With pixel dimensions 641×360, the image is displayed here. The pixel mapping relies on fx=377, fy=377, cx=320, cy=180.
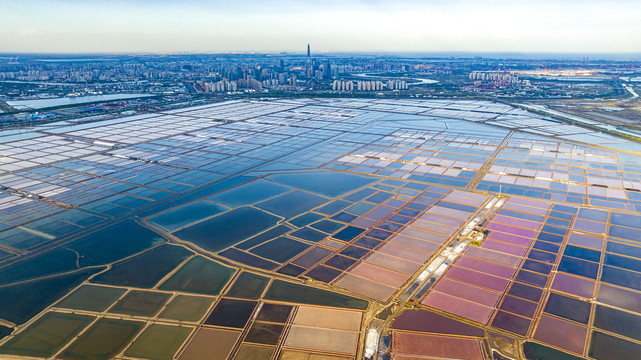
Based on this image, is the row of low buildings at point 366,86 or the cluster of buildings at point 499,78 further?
the cluster of buildings at point 499,78

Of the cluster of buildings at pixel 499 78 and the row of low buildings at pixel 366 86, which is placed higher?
the cluster of buildings at pixel 499 78

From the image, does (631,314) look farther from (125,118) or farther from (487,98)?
(487,98)

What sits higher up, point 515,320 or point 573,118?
point 573,118

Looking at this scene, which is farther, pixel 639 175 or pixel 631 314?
pixel 639 175

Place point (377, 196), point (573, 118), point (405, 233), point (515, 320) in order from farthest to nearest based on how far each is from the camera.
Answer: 1. point (573, 118)
2. point (377, 196)
3. point (405, 233)
4. point (515, 320)

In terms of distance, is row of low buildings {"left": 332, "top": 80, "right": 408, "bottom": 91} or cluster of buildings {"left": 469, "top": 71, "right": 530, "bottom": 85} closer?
row of low buildings {"left": 332, "top": 80, "right": 408, "bottom": 91}

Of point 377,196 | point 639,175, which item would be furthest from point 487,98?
point 377,196

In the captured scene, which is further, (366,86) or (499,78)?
(499,78)

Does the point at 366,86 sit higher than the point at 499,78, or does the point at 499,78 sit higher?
the point at 499,78

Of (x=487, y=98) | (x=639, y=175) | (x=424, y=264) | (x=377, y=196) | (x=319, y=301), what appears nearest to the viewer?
(x=319, y=301)

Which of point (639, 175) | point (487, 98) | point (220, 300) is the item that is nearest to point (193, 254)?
point (220, 300)

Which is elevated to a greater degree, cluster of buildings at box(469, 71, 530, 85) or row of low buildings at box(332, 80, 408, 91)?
cluster of buildings at box(469, 71, 530, 85)
